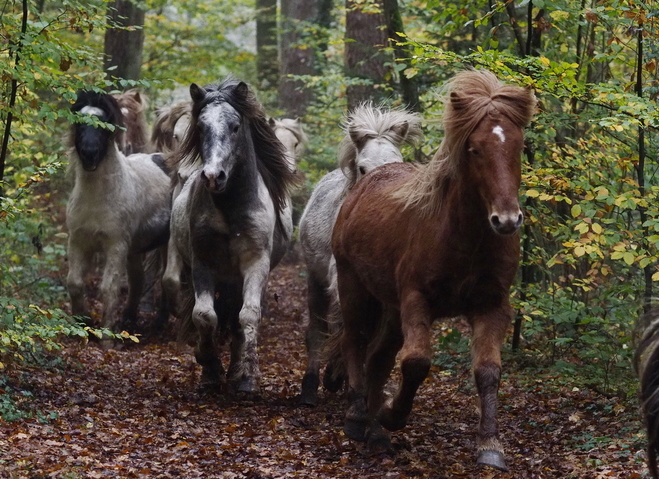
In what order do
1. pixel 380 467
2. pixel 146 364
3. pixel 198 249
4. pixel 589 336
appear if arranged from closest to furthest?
1. pixel 380 467
2. pixel 589 336
3. pixel 198 249
4. pixel 146 364

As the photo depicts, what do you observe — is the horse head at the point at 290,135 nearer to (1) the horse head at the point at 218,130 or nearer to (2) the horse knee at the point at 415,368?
(1) the horse head at the point at 218,130

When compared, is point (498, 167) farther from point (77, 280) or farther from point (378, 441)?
point (77, 280)

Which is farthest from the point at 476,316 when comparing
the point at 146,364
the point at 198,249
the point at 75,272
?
the point at 75,272

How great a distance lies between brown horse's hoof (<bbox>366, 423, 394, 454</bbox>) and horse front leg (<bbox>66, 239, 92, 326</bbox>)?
5.38m

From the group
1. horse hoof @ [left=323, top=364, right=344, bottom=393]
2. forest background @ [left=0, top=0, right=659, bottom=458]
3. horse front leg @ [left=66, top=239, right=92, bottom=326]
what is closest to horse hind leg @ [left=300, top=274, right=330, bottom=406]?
horse hoof @ [left=323, top=364, right=344, bottom=393]

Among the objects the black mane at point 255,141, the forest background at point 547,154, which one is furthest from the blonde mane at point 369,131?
the black mane at point 255,141

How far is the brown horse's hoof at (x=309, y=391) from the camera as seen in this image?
8.69 meters

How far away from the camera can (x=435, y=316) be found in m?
6.14

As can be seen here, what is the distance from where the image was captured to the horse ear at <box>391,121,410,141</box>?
361 inches

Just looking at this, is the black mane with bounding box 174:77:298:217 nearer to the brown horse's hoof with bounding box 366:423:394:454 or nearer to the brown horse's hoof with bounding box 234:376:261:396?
the brown horse's hoof with bounding box 234:376:261:396

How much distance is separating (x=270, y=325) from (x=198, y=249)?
4828 mm

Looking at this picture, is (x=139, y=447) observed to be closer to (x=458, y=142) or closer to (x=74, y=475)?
(x=74, y=475)

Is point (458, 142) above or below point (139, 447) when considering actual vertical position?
above

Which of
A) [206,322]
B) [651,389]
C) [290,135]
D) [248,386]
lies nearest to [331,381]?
[248,386]
